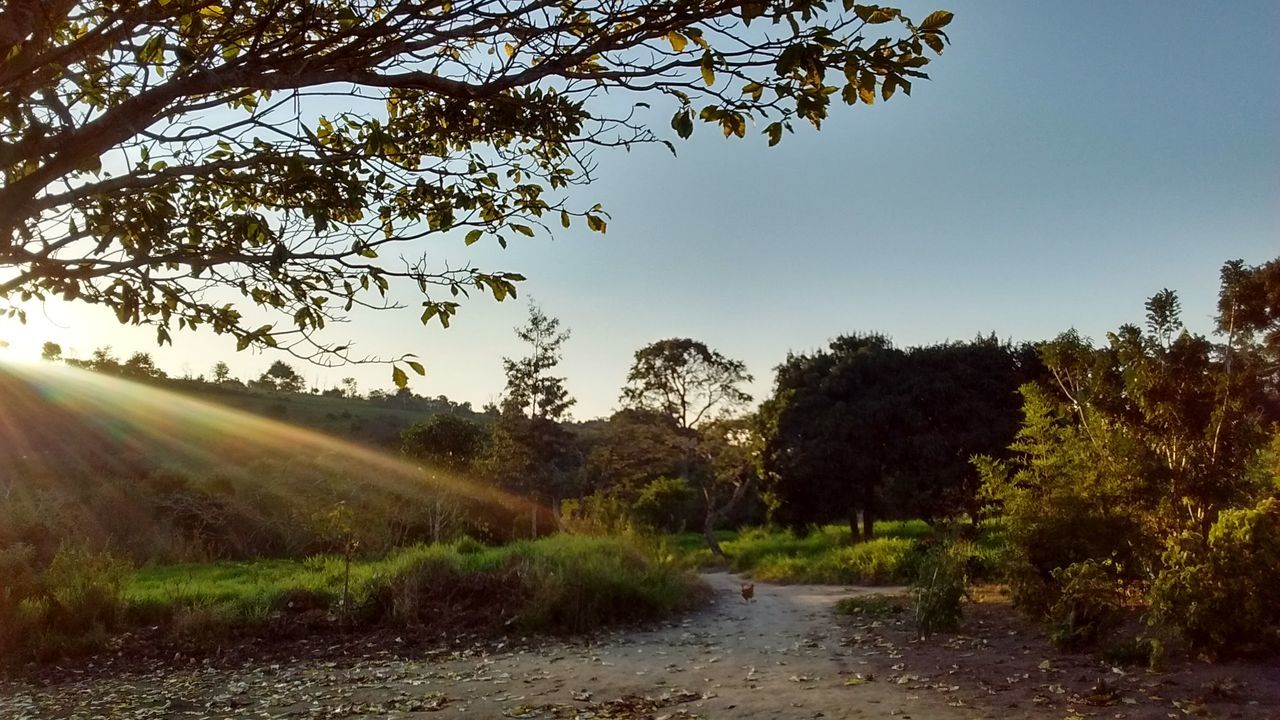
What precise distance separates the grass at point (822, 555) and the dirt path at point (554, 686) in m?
3.81

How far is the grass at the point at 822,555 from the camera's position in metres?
13.3

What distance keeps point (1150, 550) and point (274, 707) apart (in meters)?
7.26

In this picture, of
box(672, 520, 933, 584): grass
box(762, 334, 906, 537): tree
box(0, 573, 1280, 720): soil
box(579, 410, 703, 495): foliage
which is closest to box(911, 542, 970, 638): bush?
box(0, 573, 1280, 720): soil

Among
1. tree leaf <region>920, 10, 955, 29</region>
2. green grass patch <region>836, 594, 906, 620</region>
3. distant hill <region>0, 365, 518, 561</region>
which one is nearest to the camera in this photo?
tree leaf <region>920, 10, 955, 29</region>

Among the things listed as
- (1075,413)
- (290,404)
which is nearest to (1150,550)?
(1075,413)

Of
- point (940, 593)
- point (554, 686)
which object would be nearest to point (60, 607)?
point (554, 686)

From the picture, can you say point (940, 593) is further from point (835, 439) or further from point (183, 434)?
point (183, 434)

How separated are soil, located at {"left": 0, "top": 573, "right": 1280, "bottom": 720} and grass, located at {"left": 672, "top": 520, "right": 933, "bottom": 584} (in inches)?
118

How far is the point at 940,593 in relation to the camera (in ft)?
25.2

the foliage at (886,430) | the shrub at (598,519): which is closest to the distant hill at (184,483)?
the shrub at (598,519)

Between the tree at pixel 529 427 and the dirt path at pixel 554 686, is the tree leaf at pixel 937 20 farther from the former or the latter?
the tree at pixel 529 427

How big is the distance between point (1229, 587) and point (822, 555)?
11470 millimetres

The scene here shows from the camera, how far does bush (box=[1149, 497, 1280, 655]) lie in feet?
17.8

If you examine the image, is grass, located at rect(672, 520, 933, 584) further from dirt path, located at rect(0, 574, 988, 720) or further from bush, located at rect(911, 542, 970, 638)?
dirt path, located at rect(0, 574, 988, 720)
